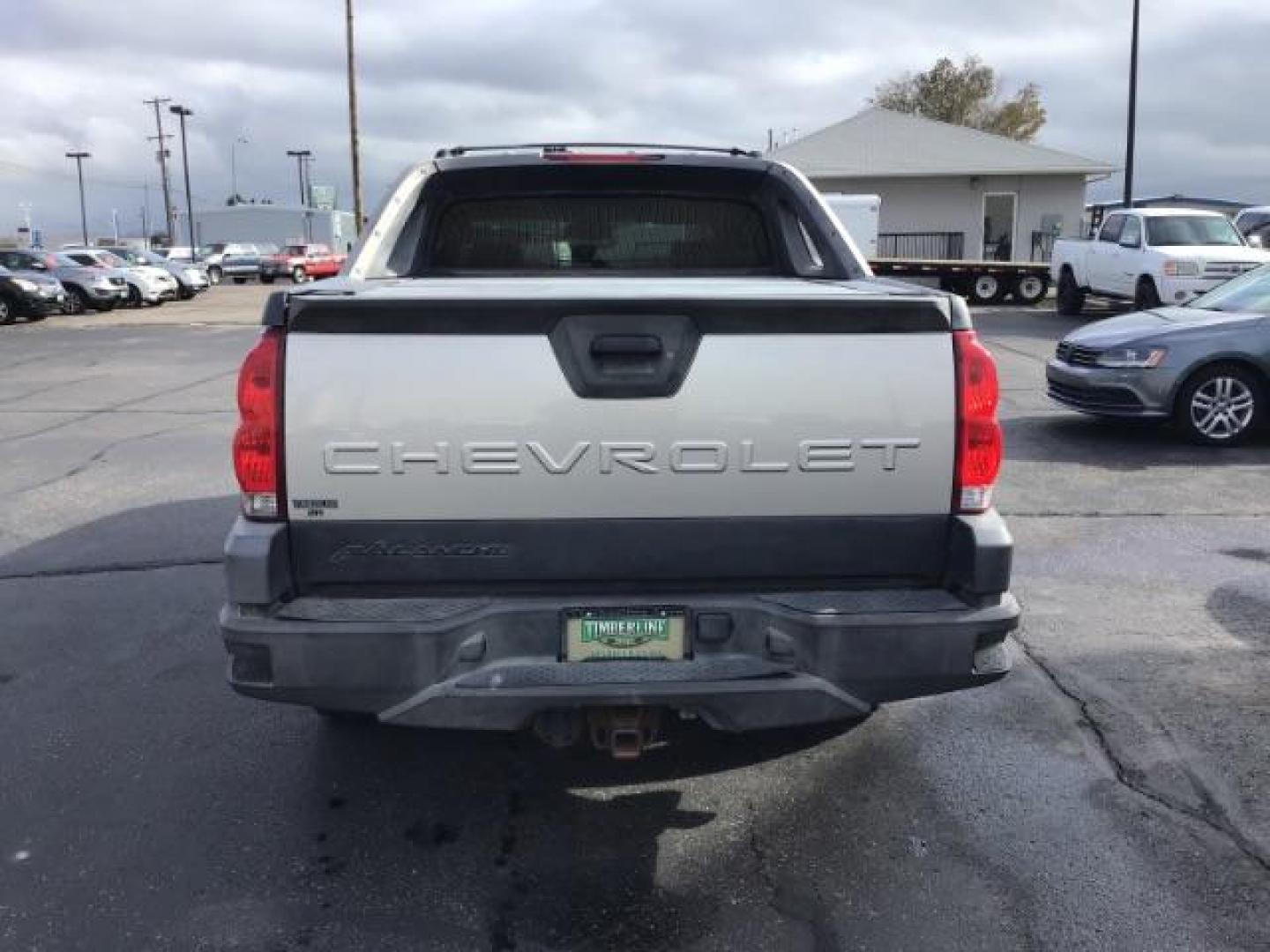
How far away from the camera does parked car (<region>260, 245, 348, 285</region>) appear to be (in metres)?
47.1

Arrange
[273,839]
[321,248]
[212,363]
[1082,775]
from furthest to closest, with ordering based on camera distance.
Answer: [321,248]
[212,363]
[1082,775]
[273,839]

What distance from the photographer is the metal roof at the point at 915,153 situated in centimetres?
3384

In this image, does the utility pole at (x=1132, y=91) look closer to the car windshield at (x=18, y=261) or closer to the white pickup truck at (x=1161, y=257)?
the white pickup truck at (x=1161, y=257)

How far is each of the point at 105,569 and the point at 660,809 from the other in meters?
3.97

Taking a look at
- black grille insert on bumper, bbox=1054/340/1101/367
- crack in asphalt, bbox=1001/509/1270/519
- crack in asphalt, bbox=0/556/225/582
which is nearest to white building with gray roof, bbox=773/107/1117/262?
black grille insert on bumper, bbox=1054/340/1101/367

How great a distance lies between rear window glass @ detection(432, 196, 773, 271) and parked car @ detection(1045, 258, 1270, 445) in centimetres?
548

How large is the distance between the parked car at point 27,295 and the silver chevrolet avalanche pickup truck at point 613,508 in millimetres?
25789

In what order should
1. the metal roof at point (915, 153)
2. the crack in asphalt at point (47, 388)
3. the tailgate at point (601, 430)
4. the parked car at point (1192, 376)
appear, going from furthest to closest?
1. the metal roof at point (915, 153)
2. the crack in asphalt at point (47, 388)
3. the parked car at point (1192, 376)
4. the tailgate at point (601, 430)

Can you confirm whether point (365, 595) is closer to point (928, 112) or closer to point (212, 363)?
point (212, 363)

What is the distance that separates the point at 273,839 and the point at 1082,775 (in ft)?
8.63

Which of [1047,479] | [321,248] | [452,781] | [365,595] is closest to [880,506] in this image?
[365,595]

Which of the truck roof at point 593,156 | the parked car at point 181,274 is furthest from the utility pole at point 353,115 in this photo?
the truck roof at point 593,156

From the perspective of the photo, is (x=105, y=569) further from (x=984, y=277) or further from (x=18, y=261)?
(x=18, y=261)

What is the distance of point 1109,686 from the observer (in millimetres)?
4531
